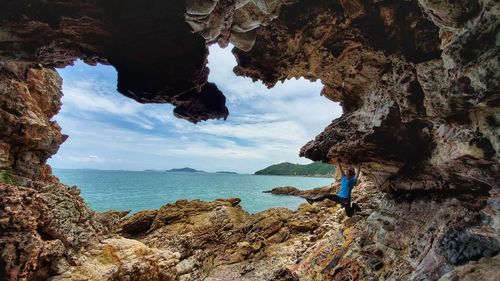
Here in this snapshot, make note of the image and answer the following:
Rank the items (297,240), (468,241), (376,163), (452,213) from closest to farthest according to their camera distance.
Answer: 1. (468,241)
2. (452,213)
3. (376,163)
4. (297,240)

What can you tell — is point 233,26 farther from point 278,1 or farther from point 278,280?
point 278,280

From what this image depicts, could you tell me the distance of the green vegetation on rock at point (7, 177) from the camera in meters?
11.1

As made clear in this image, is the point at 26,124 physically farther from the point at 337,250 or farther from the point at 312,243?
the point at 312,243

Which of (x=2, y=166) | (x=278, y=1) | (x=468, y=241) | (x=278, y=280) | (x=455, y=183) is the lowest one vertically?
(x=278, y=280)

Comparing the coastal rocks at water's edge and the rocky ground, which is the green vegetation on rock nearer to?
the rocky ground

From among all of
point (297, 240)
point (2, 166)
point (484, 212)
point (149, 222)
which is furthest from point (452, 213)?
point (149, 222)

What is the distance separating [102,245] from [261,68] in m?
9.89

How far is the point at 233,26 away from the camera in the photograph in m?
11.1

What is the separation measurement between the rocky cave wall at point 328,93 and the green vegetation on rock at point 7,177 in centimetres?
51

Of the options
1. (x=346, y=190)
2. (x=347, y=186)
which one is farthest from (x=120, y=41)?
(x=346, y=190)

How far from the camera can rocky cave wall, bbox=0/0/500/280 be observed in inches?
308

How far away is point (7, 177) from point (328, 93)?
15048 mm

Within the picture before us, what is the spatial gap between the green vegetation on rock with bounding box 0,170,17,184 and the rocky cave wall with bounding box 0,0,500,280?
51cm

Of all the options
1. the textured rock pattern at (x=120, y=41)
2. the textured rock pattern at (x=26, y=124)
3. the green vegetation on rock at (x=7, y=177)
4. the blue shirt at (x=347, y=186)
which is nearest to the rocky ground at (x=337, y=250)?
the blue shirt at (x=347, y=186)
